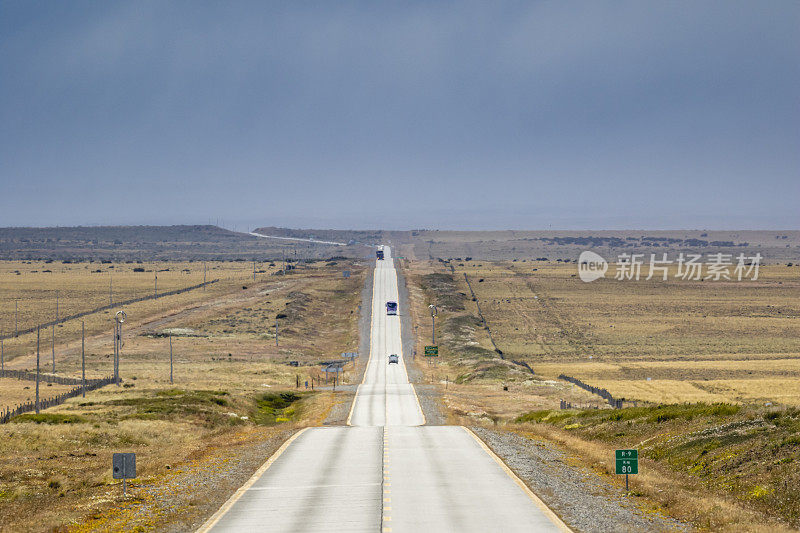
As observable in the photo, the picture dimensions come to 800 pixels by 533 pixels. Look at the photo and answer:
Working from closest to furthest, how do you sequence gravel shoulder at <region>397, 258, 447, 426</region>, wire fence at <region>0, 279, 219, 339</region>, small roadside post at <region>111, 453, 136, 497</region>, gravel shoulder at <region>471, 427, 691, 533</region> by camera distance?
gravel shoulder at <region>471, 427, 691, 533</region> < small roadside post at <region>111, 453, 136, 497</region> < gravel shoulder at <region>397, 258, 447, 426</region> < wire fence at <region>0, 279, 219, 339</region>

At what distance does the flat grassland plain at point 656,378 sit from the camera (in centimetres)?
2964

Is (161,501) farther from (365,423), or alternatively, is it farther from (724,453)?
(365,423)

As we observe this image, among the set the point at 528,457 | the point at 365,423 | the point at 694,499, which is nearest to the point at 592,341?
the point at 365,423

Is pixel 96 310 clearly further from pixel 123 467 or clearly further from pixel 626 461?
pixel 626 461

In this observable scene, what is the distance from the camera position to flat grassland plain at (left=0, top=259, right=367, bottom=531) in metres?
30.0

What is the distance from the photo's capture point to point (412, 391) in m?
78.9

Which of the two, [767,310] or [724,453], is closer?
[724,453]

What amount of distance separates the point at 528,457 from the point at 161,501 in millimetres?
18224

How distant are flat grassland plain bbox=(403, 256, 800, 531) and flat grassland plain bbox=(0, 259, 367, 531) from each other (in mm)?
16785

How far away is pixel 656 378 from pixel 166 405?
61.1 m

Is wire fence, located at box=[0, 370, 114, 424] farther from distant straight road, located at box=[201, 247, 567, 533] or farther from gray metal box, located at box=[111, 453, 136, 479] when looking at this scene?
gray metal box, located at box=[111, 453, 136, 479]

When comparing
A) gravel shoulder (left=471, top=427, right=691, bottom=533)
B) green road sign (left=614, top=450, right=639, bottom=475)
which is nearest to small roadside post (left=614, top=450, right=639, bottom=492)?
green road sign (left=614, top=450, right=639, bottom=475)

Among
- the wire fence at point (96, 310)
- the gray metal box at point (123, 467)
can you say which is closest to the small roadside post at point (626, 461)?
the gray metal box at point (123, 467)

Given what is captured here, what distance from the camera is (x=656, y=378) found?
94.4 meters
